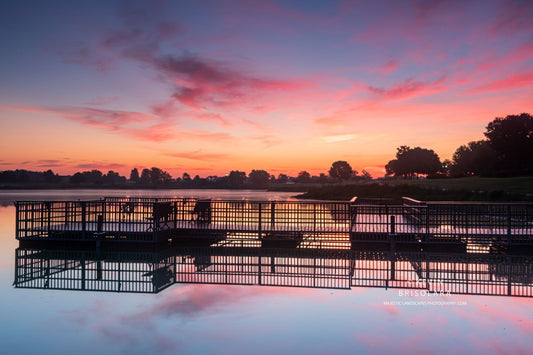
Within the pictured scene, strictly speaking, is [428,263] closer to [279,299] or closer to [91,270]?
[279,299]

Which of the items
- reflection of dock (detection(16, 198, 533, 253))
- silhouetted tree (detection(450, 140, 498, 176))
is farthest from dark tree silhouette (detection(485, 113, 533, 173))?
reflection of dock (detection(16, 198, 533, 253))

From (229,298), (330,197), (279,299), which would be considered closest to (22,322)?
(229,298)

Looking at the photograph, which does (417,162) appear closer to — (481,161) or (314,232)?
(481,161)

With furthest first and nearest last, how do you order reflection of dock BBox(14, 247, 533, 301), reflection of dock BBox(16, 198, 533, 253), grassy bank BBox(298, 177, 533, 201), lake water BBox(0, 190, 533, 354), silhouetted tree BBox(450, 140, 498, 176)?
silhouetted tree BBox(450, 140, 498, 176) < grassy bank BBox(298, 177, 533, 201) < reflection of dock BBox(16, 198, 533, 253) < reflection of dock BBox(14, 247, 533, 301) < lake water BBox(0, 190, 533, 354)

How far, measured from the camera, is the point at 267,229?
21.2 meters

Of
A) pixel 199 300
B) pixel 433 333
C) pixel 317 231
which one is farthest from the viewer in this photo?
pixel 317 231

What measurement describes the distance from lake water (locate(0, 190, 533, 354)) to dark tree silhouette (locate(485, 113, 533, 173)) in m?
81.9

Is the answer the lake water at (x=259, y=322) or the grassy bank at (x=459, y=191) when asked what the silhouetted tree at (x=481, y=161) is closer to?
the grassy bank at (x=459, y=191)

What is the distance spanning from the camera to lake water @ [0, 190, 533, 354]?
7.59 m

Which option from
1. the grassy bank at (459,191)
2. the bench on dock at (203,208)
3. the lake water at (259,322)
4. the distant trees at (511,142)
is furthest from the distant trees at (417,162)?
the lake water at (259,322)

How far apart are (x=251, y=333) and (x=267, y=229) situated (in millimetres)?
12996

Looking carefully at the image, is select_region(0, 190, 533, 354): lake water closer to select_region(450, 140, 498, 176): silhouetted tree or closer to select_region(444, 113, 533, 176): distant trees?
select_region(444, 113, 533, 176): distant trees

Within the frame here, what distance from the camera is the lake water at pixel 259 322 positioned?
7594mm

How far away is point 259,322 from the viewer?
29.1ft
